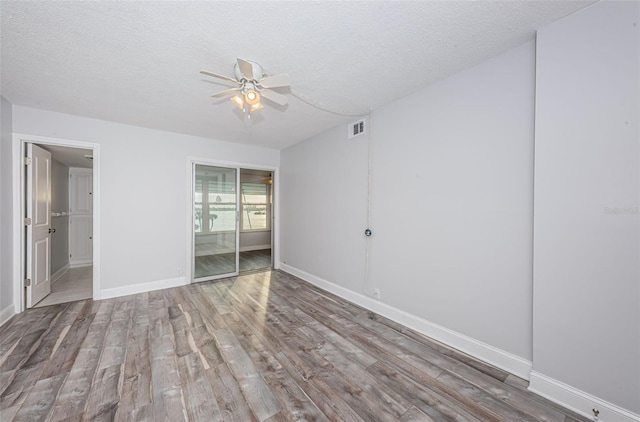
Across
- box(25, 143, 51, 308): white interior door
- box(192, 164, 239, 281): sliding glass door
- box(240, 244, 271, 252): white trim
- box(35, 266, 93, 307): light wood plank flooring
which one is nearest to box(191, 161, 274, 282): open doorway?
box(192, 164, 239, 281): sliding glass door

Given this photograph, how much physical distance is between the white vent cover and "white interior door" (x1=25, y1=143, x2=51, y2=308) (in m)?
4.15

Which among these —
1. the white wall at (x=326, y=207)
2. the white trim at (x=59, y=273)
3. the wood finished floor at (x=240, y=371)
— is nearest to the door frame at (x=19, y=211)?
the wood finished floor at (x=240, y=371)

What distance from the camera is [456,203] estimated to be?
222 cm

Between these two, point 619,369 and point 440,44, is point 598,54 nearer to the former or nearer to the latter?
point 440,44

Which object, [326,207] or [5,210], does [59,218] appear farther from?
[326,207]

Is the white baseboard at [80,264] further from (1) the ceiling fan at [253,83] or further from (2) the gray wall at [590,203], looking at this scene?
(2) the gray wall at [590,203]

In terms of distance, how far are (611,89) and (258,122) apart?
336 cm

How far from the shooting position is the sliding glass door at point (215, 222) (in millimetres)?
4195

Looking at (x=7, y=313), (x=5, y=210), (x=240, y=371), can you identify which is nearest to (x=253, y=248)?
(x=7, y=313)

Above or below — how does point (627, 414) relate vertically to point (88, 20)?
below

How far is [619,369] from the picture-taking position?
1.39 meters

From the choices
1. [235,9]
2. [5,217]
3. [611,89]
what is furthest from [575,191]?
[5,217]

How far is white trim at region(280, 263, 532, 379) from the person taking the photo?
1860 mm

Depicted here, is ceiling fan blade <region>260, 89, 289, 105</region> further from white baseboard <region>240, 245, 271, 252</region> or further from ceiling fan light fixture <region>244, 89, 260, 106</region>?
white baseboard <region>240, 245, 271, 252</region>
